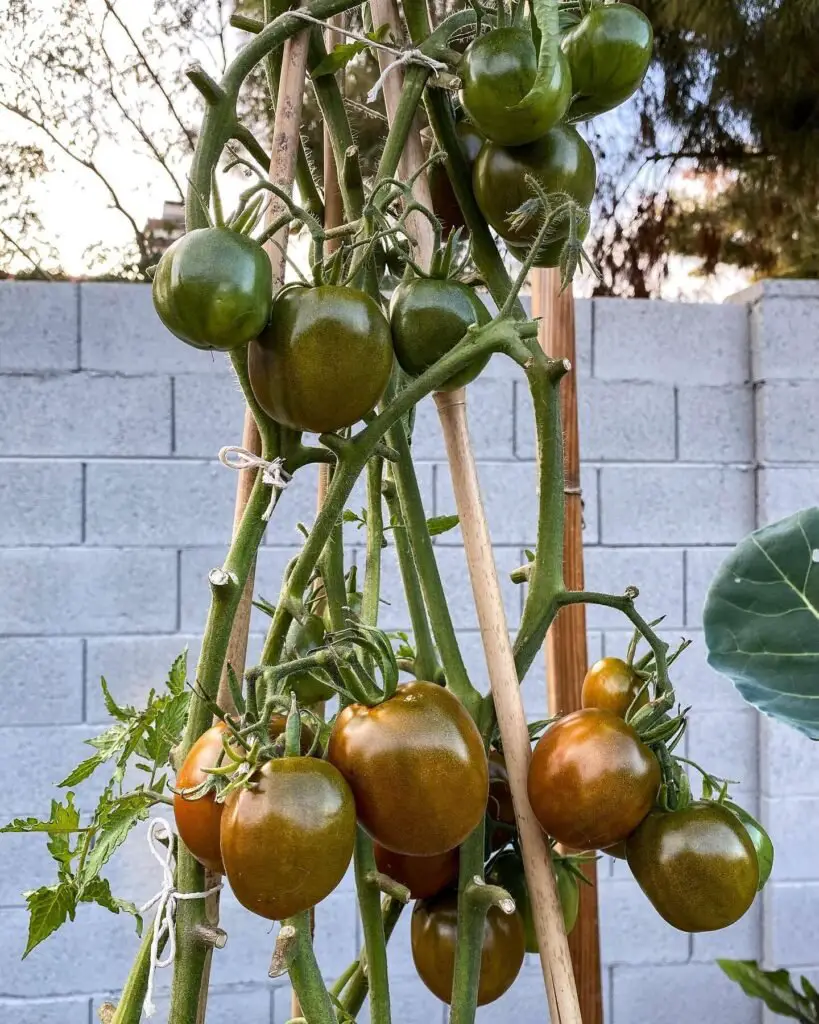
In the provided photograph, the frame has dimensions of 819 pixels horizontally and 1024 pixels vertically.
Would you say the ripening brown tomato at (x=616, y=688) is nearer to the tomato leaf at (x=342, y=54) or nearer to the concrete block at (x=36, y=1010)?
the tomato leaf at (x=342, y=54)

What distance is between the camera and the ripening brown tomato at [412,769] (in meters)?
0.37

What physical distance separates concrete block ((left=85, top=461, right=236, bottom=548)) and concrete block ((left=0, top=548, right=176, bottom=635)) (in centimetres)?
3

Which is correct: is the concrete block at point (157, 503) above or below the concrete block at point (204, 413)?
below

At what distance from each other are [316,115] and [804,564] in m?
1.18

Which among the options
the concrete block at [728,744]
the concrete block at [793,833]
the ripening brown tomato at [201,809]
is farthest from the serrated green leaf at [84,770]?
the concrete block at [793,833]

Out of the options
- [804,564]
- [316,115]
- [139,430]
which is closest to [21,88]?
[316,115]

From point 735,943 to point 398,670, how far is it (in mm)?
1446

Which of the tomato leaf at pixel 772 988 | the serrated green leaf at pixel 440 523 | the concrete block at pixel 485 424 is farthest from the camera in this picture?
the concrete block at pixel 485 424

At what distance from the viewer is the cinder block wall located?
141cm

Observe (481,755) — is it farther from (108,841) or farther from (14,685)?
(14,685)

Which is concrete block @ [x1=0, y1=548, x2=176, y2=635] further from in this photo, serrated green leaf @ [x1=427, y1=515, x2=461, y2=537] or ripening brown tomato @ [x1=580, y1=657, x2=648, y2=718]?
ripening brown tomato @ [x1=580, y1=657, x2=648, y2=718]

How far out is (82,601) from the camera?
55.8 inches

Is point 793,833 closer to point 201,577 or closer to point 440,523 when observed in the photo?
point 201,577

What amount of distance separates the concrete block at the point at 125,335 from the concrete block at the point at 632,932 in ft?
3.62
